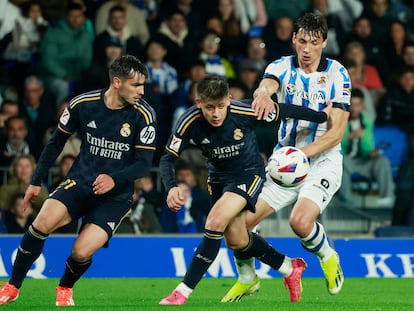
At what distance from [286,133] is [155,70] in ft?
19.6

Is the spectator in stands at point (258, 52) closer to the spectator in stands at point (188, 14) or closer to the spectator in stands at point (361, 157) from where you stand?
the spectator in stands at point (188, 14)

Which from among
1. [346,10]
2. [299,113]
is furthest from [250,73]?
[299,113]

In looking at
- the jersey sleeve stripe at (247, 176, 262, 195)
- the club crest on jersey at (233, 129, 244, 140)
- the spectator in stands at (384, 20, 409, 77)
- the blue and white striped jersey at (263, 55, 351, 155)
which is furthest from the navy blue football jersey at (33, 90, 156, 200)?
the spectator in stands at (384, 20, 409, 77)

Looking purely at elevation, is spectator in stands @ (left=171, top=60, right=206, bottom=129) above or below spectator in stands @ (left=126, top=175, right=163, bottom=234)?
above

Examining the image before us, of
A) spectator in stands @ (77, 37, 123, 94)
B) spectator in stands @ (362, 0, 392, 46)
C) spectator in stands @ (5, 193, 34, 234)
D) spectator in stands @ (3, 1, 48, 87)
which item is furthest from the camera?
spectator in stands @ (362, 0, 392, 46)

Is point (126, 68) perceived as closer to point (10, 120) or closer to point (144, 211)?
point (144, 211)

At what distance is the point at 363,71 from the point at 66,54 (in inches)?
162

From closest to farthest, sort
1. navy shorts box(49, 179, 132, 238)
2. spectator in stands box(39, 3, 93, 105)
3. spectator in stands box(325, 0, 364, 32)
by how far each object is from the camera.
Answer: navy shorts box(49, 179, 132, 238), spectator in stands box(39, 3, 93, 105), spectator in stands box(325, 0, 364, 32)

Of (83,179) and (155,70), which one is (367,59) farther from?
(83,179)

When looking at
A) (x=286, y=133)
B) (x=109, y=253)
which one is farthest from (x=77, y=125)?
(x=109, y=253)

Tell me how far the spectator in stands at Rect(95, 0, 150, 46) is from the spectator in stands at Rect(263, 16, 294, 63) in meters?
1.70

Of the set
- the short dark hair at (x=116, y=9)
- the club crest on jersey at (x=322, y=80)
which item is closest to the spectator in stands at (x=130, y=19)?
the short dark hair at (x=116, y=9)

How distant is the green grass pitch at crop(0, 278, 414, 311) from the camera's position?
28.0ft

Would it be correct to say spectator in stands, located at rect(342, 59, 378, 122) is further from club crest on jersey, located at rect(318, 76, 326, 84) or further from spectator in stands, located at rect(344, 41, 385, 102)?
club crest on jersey, located at rect(318, 76, 326, 84)
